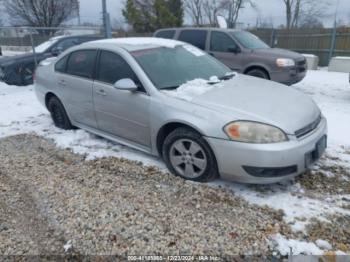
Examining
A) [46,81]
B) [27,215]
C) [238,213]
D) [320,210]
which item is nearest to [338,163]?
[320,210]

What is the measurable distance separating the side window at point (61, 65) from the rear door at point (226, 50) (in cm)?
448

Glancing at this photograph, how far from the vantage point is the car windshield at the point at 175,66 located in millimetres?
3752

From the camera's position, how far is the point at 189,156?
3430mm

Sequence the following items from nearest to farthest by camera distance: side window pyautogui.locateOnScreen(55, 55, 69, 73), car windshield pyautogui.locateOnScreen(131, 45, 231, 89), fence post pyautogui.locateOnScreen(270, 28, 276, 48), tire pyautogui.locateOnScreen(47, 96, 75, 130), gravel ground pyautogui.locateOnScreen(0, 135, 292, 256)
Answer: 1. gravel ground pyautogui.locateOnScreen(0, 135, 292, 256)
2. car windshield pyautogui.locateOnScreen(131, 45, 231, 89)
3. side window pyautogui.locateOnScreen(55, 55, 69, 73)
4. tire pyautogui.locateOnScreen(47, 96, 75, 130)
5. fence post pyautogui.locateOnScreen(270, 28, 276, 48)

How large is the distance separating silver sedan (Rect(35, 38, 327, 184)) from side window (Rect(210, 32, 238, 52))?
3864mm

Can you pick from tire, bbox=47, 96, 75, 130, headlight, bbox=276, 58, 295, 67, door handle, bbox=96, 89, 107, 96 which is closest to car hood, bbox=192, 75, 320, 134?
door handle, bbox=96, 89, 107, 96

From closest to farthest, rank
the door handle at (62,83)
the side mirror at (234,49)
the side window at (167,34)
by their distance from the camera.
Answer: the door handle at (62,83) → the side mirror at (234,49) → the side window at (167,34)

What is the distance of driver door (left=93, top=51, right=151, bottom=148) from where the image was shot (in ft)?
12.2

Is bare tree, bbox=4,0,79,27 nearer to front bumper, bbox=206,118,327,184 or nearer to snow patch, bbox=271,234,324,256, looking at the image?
front bumper, bbox=206,118,327,184

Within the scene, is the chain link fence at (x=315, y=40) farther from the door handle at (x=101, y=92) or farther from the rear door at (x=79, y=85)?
the door handle at (x=101, y=92)

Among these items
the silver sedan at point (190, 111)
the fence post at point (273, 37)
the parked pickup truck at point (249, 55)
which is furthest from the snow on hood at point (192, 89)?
the fence post at point (273, 37)

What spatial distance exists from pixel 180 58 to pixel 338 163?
239 cm

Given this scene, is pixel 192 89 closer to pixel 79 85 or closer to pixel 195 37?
pixel 79 85

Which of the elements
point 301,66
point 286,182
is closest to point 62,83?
point 286,182
